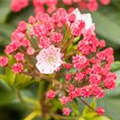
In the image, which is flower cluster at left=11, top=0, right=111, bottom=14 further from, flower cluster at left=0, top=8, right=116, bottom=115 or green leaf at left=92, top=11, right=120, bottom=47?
flower cluster at left=0, top=8, right=116, bottom=115

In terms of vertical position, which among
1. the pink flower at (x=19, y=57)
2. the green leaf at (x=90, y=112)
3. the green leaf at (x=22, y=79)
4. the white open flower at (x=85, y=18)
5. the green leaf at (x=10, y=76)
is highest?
the white open flower at (x=85, y=18)

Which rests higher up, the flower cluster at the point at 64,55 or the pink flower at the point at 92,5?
the pink flower at the point at 92,5

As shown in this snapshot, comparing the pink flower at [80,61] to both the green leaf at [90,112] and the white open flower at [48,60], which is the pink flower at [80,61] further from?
the green leaf at [90,112]

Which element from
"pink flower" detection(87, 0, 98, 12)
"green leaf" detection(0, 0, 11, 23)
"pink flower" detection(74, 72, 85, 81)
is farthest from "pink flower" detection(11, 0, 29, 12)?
"pink flower" detection(74, 72, 85, 81)

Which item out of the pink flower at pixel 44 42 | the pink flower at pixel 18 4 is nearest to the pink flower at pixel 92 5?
the pink flower at pixel 18 4

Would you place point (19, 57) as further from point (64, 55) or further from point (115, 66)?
point (115, 66)

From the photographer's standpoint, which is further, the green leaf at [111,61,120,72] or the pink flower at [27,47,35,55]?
the green leaf at [111,61,120,72]

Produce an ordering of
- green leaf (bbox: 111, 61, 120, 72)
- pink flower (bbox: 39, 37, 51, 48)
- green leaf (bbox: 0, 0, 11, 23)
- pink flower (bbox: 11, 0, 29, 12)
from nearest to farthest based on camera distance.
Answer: pink flower (bbox: 39, 37, 51, 48) → green leaf (bbox: 111, 61, 120, 72) → pink flower (bbox: 11, 0, 29, 12) → green leaf (bbox: 0, 0, 11, 23)
